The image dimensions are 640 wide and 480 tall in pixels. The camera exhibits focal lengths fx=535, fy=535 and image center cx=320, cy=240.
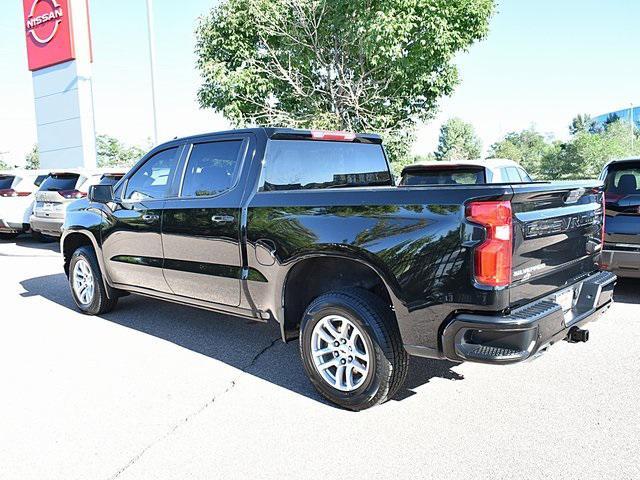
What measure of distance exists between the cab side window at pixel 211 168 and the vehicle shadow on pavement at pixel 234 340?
1399mm

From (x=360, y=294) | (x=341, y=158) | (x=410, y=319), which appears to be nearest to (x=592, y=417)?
(x=410, y=319)

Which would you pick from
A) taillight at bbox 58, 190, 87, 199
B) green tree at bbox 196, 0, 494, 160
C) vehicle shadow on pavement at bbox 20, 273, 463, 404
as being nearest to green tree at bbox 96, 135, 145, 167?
green tree at bbox 196, 0, 494, 160

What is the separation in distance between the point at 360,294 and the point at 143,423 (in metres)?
1.60

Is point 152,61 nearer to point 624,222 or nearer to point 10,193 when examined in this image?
point 10,193

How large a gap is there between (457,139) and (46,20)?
265 ft

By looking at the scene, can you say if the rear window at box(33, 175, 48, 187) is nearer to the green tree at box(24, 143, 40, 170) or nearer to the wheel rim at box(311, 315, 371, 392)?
the wheel rim at box(311, 315, 371, 392)

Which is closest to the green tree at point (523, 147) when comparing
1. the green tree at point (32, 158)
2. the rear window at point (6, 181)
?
the rear window at point (6, 181)

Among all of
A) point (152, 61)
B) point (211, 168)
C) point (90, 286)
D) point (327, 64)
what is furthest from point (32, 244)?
point (211, 168)

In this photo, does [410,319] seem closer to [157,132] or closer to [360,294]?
[360,294]

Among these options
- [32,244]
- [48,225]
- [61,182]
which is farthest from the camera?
[32,244]

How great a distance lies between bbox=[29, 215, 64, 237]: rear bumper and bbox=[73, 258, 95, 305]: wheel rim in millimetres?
4925

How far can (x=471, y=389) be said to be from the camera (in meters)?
3.78

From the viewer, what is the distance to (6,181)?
12742mm

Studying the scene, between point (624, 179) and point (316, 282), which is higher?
point (624, 179)
